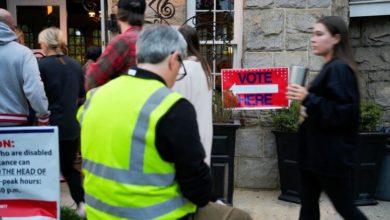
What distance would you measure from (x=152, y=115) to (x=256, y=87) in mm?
3711

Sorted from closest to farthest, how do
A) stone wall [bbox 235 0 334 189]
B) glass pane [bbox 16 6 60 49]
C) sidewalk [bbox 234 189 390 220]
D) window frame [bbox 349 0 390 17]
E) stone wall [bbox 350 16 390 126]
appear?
sidewalk [bbox 234 189 390 220] < stone wall [bbox 235 0 334 189] < window frame [bbox 349 0 390 17] < stone wall [bbox 350 16 390 126] < glass pane [bbox 16 6 60 49]

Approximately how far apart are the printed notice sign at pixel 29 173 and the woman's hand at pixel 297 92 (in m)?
1.73

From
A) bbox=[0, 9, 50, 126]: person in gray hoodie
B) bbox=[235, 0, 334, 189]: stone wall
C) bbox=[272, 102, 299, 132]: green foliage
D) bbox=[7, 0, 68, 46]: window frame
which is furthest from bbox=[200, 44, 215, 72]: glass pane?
bbox=[7, 0, 68, 46]: window frame

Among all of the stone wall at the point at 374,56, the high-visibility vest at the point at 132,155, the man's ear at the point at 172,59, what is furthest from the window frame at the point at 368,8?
the high-visibility vest at the point at 132,155

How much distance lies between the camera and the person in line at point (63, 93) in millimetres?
4566

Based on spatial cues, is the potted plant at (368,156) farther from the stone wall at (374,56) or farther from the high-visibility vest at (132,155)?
the high-visibility vest at (132,155)

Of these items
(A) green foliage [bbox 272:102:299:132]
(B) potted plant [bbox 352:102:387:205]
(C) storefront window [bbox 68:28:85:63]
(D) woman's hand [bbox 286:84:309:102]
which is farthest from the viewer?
(C) storefront window [bbox 68:28:85:63]

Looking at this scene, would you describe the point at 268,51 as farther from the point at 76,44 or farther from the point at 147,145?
the point at 76,44

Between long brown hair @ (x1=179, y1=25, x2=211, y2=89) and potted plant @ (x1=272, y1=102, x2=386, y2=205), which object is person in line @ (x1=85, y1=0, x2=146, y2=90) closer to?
long brown hair @ (x1=179, y1=25, x2=211, y2=89)

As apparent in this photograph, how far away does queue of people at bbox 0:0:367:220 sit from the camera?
198 centimetres

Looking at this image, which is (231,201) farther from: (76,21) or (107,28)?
(76,21)

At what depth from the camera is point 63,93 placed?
4.62m

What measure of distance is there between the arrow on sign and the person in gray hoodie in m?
2.30

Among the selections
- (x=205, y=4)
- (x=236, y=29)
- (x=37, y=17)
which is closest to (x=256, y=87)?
(x=236, y=29)
